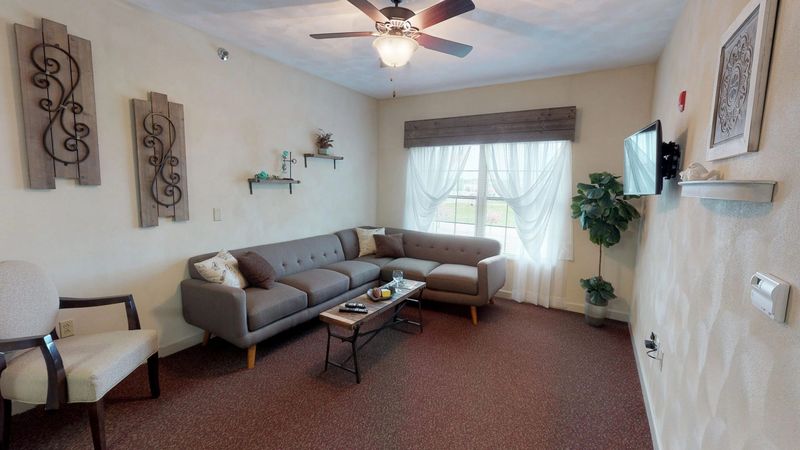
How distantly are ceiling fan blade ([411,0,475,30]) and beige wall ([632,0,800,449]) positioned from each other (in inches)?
44.9

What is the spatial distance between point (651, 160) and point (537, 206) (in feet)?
7.08

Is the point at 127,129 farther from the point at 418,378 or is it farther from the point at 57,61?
the point at 418,378

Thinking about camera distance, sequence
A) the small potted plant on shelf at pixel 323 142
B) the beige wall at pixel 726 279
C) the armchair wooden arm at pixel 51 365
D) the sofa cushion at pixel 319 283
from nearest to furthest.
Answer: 1. the beige wall at pixel 726 279
2. the armchair wooden arm at pixel 51 365
3. the sofa cushion at pixel 319 283
4. the small potted plant on shelf at pixel 323 142

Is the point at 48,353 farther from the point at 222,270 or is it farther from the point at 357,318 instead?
the point at 357,318

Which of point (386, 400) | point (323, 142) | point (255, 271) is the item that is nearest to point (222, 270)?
point (255, 271)

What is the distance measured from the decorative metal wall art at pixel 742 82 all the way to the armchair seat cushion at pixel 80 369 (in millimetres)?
2906

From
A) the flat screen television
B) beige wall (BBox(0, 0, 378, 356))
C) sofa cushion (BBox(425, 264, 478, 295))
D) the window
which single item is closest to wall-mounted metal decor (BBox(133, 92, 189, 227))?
beige wall (BBox(0, 0, 378, 356))

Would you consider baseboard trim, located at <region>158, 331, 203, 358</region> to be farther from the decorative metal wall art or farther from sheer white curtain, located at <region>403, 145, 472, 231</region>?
the decorative metal wall art

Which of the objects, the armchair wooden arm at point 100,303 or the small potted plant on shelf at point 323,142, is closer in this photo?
the armchair wooden arm at point 100,303

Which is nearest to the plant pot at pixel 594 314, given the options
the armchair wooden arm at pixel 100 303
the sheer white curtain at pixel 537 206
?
the sheer white curtain at pixel 537 206

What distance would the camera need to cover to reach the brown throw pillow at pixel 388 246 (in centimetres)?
439

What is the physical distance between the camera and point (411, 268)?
154 inches

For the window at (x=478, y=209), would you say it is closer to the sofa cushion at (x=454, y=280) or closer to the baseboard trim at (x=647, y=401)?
the sofa cushion at (x=454, y=280)

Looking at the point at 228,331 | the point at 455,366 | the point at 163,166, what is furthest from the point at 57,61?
the point at 455,366
